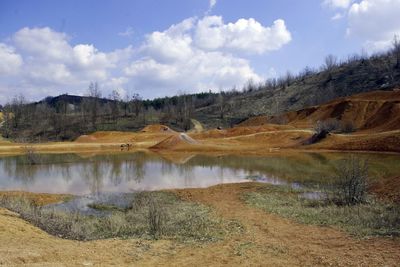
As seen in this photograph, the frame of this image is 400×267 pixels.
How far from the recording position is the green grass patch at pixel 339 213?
43.6 feet

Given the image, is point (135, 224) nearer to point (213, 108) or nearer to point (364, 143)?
point (364, 143)

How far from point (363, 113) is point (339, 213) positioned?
57.3 m

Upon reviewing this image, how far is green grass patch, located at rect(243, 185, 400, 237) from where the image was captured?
1328 centimetres

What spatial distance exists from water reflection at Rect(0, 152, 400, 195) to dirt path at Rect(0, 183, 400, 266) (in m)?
13.6

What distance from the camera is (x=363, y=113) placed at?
2714 inches

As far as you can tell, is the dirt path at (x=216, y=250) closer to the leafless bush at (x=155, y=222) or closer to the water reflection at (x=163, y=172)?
the leafless bush at (x=155, y=222)

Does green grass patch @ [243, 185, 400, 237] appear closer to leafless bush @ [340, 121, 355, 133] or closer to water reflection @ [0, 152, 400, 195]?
water reflection @ [0, 152, 400, 195]

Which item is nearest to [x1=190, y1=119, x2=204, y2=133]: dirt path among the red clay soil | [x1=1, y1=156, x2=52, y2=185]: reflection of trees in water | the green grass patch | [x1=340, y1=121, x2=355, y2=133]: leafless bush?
[x1=340, y1=121, x2=355, y2=133]: leafless bush

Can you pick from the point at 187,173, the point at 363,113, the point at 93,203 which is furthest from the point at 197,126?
the point at 93,203

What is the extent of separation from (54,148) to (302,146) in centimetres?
3403

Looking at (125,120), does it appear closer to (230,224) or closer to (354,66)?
(354,66)

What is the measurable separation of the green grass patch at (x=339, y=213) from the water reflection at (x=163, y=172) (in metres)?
7.19

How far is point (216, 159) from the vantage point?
4491 centimetres

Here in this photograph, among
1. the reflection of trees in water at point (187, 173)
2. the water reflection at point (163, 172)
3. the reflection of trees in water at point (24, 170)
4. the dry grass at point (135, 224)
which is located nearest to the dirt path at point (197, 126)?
the water reflection at point (163, 172)
